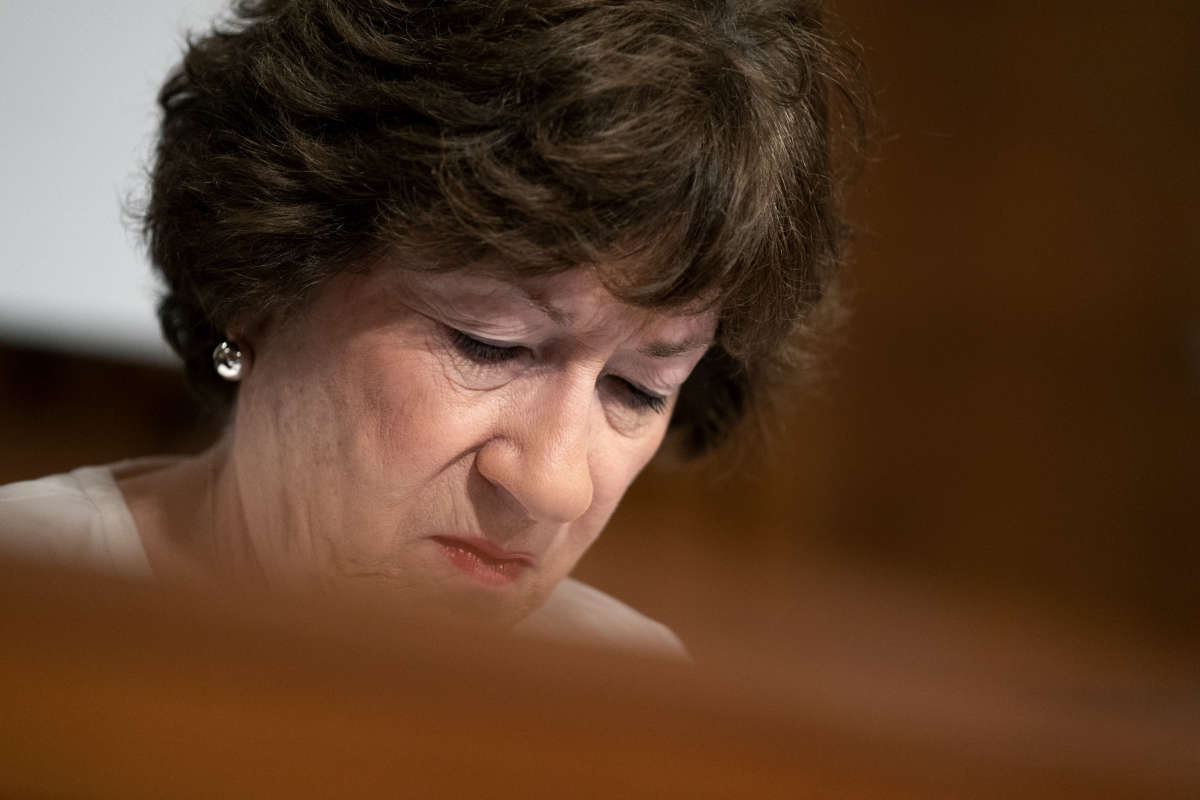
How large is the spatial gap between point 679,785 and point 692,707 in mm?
22

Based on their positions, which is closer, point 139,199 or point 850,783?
point 850,783

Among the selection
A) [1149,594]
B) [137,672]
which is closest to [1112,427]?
[1149,594]

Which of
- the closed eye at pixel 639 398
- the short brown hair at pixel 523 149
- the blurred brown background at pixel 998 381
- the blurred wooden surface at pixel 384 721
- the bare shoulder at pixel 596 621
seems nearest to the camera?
the blurred wooden surface at pixel 384 721

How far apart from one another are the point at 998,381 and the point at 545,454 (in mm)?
1652

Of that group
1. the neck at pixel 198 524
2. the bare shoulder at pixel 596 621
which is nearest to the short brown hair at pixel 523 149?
the neck at pixel 198 524

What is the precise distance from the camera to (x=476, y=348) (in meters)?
0.78

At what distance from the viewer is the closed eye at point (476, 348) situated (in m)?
0.78

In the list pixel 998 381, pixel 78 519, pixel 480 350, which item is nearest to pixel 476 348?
pixel 480 350

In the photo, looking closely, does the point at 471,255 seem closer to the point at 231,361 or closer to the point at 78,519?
the point at 231,361

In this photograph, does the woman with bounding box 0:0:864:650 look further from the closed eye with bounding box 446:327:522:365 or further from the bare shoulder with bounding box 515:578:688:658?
the bare shoulder with bounding box 515:578:688:658

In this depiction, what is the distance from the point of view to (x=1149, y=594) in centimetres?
224

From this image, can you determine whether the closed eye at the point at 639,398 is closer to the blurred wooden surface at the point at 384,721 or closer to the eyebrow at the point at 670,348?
the eyebrow at the point at 670,348

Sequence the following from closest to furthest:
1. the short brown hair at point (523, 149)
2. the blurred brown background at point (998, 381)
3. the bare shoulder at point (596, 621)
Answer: the short brown hair at point (523, 149) < the bare shoulder at point (596, 621) < the blurred brown background at point (998, 381)

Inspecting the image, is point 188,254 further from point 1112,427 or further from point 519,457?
point 1112,427
